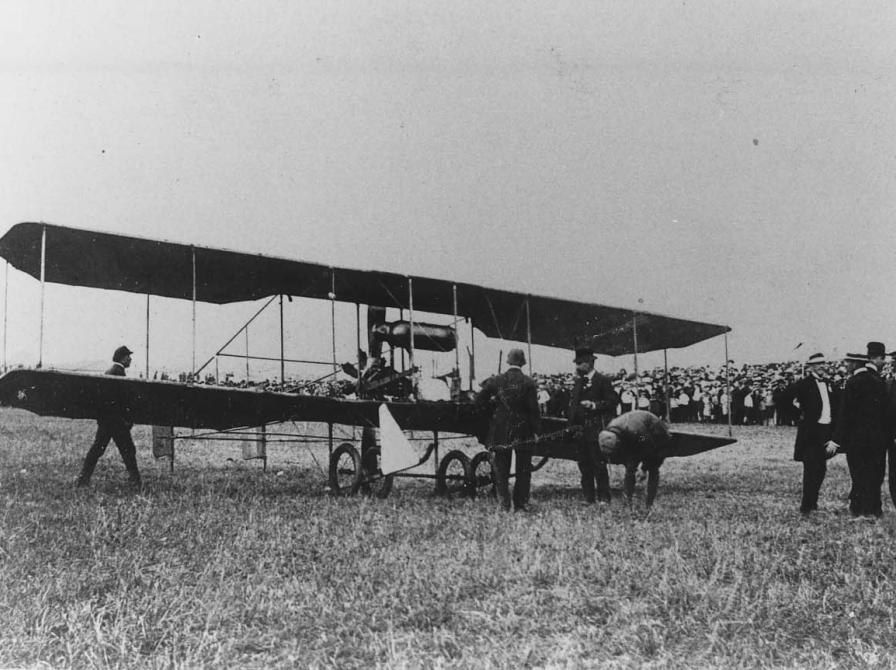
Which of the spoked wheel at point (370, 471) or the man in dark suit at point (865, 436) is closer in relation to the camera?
the man in dark suit at point (865, 436)

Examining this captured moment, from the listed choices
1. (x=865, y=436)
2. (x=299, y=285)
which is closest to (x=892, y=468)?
(x=865, y=436)

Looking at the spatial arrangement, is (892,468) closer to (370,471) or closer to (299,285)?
(370,471)

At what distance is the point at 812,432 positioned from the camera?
8062 millimetres

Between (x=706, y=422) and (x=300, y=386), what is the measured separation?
22.2m

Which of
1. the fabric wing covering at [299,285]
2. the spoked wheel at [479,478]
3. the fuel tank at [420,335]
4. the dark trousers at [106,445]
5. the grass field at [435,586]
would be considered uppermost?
the fabric wing covering at [299,285]

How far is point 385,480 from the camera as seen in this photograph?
30.9 ft

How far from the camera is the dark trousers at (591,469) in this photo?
8.82 metres

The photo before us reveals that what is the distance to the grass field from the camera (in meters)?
3.50

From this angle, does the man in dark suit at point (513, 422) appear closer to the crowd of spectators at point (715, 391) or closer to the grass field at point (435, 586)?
the grass field at point (435, 586)

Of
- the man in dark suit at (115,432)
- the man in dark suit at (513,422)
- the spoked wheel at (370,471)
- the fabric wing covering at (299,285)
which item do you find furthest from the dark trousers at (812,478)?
the man in dark suit at (115,432)

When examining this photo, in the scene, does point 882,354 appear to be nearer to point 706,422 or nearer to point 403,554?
point 403,554

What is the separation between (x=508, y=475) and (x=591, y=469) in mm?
1180

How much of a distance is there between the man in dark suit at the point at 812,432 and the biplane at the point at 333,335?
1.60m

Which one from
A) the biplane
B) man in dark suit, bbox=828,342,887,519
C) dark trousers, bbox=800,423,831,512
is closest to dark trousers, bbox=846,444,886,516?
man in dark suit, bbox=828,342,887,519
